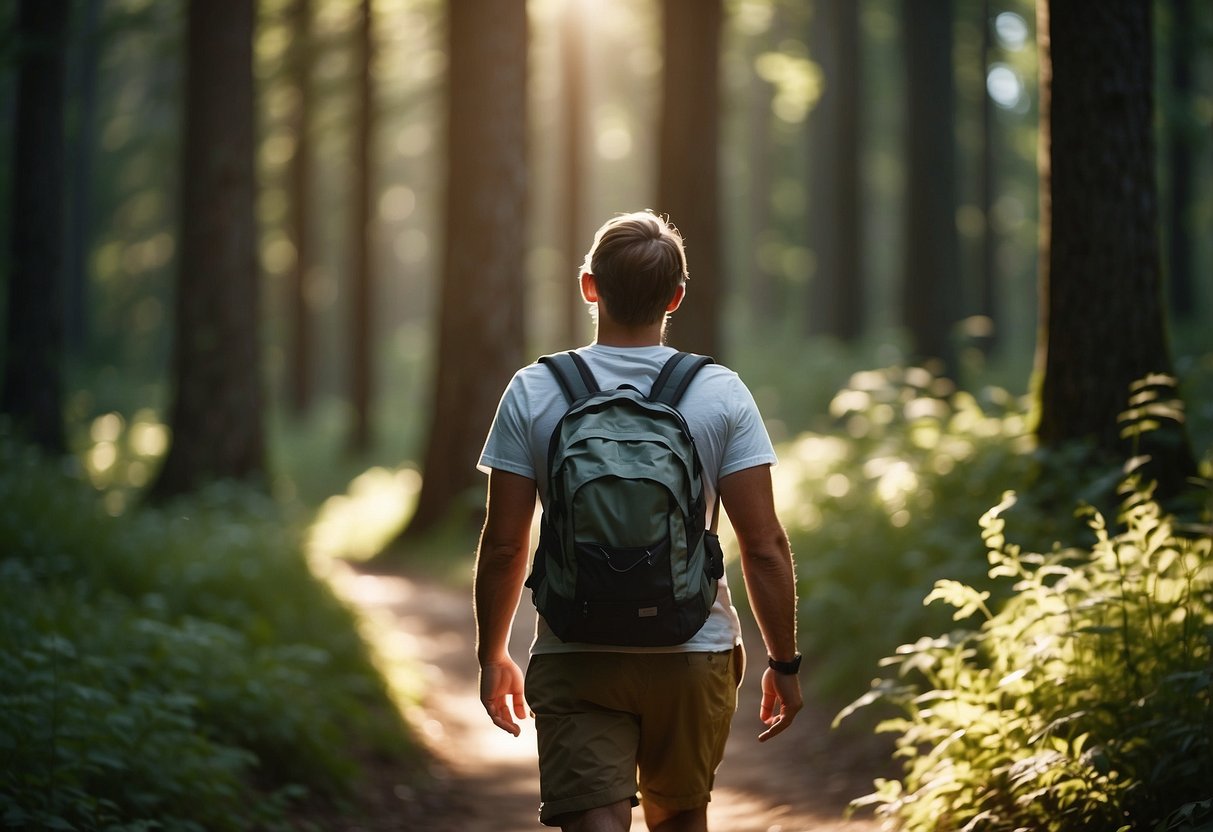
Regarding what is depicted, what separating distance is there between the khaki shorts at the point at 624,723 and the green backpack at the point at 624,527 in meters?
0.13

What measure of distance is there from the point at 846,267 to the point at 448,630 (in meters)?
13.7

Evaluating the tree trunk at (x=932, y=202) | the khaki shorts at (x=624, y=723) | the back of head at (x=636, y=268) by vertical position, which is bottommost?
the khaki shorts at (x=624, y=723)

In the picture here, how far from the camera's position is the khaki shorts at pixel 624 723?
2977 mm

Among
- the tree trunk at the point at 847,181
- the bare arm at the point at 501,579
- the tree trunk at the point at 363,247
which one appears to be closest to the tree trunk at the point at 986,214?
the tree trunk at the point at 847,181

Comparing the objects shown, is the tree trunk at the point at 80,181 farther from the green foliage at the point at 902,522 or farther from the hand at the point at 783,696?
the hand at the point at 783,696

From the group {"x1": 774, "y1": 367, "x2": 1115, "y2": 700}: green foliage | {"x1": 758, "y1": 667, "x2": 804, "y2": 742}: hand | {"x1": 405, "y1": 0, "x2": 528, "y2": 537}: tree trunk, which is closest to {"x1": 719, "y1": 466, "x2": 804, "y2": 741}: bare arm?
{"x1": 758, "y1": 667, "x2": 804, "y2": 742}: hand

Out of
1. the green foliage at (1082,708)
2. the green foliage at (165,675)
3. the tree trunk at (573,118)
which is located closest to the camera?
the green foliage at (1082,708)

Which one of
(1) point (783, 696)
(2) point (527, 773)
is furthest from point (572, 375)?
(2) point (527, 773)

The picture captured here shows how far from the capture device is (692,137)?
13789 millimetres

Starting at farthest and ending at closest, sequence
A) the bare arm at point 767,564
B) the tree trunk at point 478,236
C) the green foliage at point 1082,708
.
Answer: the tree trunk at point 478,236 < the green foliage at point 1082,708 < the bare arm at point 767,564

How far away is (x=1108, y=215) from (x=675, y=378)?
13.7 feet

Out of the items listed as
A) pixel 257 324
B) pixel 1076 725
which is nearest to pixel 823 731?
pixel 1076 725

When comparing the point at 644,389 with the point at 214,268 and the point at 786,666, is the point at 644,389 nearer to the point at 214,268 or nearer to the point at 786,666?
the point at 786,666

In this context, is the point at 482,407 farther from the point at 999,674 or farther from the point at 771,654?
the point at 771,654
